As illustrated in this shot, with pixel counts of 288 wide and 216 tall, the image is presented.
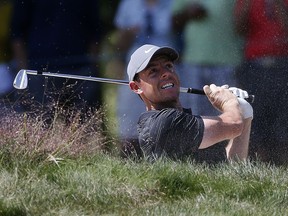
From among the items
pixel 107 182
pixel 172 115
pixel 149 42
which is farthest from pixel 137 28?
pixel 107 182

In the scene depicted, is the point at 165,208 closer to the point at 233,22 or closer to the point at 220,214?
the point at 220,214

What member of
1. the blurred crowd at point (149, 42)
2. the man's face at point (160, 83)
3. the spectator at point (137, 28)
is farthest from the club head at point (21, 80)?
the man's face at point (160, 83)

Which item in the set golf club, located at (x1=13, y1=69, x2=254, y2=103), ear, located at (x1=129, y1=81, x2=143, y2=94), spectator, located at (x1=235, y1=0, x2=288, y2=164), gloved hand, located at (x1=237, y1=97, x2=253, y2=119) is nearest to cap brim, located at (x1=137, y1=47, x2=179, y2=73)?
ear, located at (x1=129, y1=81, x2=143, y2=94)

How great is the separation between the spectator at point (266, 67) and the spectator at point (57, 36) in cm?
105

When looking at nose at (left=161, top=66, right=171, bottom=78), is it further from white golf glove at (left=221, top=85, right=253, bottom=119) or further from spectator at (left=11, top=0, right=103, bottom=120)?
spectator at (left=11, top=0, right=103, bottom=120)

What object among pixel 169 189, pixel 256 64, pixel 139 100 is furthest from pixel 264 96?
pixel 169 189

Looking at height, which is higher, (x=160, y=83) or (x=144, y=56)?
(x=144, y=56)

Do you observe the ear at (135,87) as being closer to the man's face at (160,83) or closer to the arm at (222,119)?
the man's face at (160,83)

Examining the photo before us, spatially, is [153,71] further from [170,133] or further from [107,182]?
A: [107,182]

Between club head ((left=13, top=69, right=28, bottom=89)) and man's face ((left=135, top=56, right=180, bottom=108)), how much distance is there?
0.87m

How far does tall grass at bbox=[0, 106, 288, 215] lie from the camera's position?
17.3 ft

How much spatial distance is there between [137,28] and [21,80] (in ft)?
3.10

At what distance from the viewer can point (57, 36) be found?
7539mm

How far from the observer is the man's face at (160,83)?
6641 millimetres
